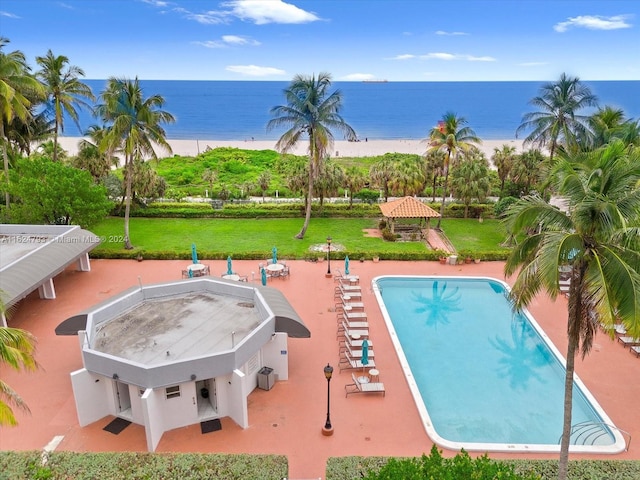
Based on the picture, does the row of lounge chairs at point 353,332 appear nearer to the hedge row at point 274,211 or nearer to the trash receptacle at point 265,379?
the trash receptacle at point 265,379

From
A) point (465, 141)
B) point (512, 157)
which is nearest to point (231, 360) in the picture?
point (465, 141)

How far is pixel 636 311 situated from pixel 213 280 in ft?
50.5

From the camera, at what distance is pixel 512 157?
40969 millimetres

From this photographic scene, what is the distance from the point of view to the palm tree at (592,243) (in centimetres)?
887

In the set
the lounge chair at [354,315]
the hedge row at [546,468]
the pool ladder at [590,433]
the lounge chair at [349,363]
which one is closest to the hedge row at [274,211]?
the lounge chair at [354,315]

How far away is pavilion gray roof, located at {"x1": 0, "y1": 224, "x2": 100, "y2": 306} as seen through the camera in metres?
20.4

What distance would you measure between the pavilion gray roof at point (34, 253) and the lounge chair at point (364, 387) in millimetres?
13351

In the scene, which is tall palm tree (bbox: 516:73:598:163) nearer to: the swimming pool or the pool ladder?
the swimming pool

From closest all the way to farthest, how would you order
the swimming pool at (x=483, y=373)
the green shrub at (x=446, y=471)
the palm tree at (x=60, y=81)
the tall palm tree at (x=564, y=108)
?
the green shrub at (x=446, y=471) < the swimming pool at (x=483, y=373) < the tall palm tree at (x=564, y=108) < the palm tree at (x=60, y=81)

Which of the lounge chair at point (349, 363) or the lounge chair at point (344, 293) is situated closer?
the lounge chair at point (349, 363)

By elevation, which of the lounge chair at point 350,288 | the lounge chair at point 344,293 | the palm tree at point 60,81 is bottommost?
the lounge chair at point 344,293

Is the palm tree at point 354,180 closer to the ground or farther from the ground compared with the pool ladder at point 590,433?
farther from the ground

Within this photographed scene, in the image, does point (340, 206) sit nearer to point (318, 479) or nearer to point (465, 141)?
point (465, 141)

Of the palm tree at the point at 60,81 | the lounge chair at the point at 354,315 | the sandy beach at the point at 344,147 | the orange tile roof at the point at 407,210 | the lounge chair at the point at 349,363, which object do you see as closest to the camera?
the lounge chair at the point at 349,363
